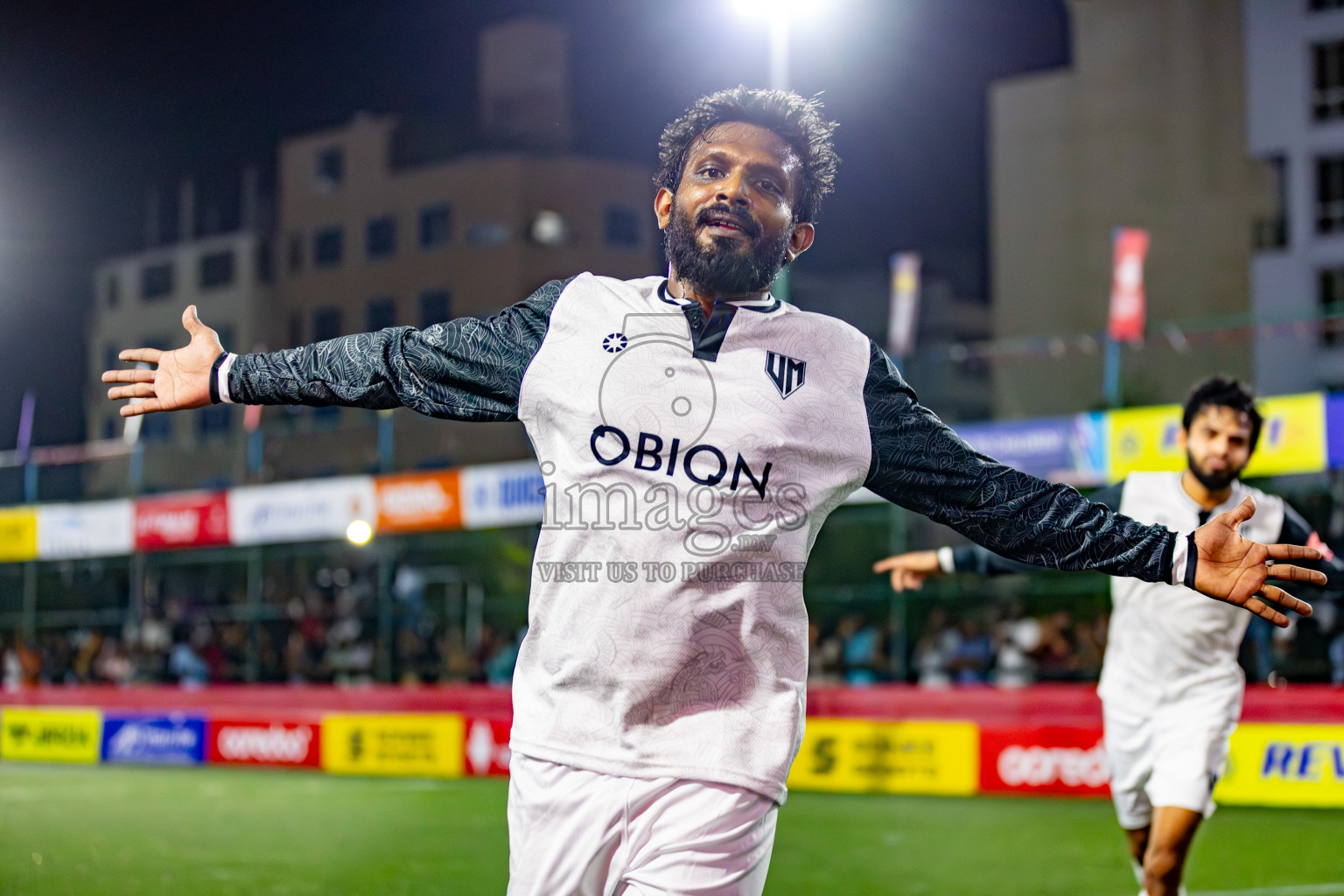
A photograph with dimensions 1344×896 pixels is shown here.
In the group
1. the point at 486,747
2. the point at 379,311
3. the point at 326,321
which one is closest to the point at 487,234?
the point at 379,311

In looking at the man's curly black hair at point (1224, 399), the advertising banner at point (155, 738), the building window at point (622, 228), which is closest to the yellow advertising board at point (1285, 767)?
the man's curly black hair at point (1224, 399)

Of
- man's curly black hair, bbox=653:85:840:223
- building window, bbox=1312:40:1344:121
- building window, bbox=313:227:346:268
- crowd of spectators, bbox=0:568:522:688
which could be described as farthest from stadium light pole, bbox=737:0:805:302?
building window, bbox=313:227:346:268

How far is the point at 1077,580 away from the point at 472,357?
1466 cm

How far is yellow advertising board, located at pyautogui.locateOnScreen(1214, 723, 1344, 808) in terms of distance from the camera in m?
11.9

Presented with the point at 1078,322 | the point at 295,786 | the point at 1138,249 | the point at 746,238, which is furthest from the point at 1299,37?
the point at 746,238

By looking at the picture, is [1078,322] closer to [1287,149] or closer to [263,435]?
[1287,149]

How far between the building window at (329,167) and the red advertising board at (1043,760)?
4350 centimetres

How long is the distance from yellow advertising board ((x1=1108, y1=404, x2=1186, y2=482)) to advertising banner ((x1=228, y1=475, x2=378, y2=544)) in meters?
10.4

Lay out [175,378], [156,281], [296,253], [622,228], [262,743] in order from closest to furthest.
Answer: [175,378], [262,743], [622,228], [296,253], [156,281]

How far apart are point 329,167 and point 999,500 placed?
5276 centimetres

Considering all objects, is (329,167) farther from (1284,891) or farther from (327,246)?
(1284,891)

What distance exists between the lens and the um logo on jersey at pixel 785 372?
3055 millimetres

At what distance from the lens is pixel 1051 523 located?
314 centimetres

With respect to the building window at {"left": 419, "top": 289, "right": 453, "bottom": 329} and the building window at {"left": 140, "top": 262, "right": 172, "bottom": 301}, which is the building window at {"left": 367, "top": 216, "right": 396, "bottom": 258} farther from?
the building window at {"left": 140, "top": 262, "right": 172, "bottom": 301}
